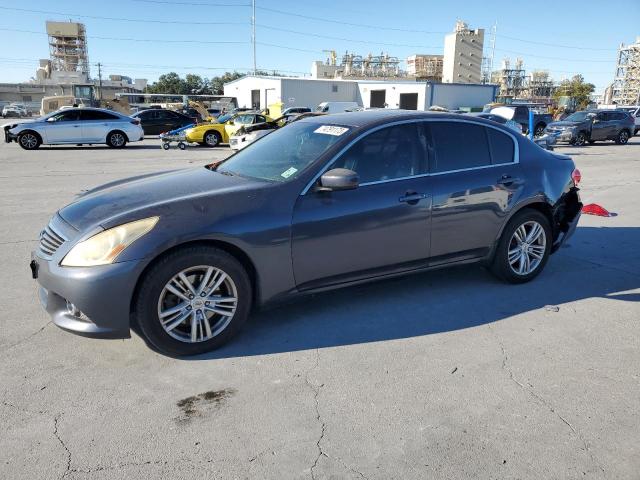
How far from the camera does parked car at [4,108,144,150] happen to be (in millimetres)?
18266

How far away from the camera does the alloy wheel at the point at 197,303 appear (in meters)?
3.33

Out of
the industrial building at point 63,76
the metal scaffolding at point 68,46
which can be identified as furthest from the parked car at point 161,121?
the metal scaffolding at point 68,46

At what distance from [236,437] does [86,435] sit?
789mm

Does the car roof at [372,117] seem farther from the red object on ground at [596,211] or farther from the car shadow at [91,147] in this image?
the car shadow at [91,147]

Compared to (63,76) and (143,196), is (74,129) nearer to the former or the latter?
(143,196)

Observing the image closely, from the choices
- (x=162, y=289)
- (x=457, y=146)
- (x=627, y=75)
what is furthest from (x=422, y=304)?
(x=627, y=75)

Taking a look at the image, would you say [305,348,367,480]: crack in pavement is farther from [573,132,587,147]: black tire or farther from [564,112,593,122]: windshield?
[564,112,593,122]: windshield

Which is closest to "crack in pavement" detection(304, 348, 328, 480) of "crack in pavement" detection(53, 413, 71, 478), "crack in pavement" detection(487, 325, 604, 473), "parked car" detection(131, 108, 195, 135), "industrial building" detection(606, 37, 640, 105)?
"crack in pavement" detection(53, 413, 71, 478)

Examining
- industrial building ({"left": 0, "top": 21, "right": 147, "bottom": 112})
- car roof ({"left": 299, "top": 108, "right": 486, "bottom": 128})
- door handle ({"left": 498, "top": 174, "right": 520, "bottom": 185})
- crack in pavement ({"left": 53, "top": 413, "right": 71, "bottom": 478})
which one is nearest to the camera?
crack in pavement ({"left": 53, "top": 413, "right": 71, "bottom": 478})

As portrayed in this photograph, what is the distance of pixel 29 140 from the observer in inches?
722

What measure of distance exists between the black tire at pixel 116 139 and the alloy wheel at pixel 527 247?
59.8 feet

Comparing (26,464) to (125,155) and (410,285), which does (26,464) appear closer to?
(410,285)

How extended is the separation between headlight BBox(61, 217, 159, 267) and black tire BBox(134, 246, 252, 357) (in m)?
0.23

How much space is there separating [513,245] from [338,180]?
2169 mm
